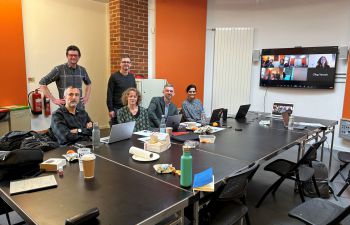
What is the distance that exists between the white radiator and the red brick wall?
1.58 meters

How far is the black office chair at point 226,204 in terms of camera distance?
1.62 m

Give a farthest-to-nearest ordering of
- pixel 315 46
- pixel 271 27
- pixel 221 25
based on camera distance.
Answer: pixel 221 25 → pixel 271 27 → pixel 315 46

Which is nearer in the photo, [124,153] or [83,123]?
[124,153]

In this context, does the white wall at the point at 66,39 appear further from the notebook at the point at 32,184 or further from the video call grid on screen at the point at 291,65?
the notebook at the point at 32,184

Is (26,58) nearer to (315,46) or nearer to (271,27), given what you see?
(271,27)

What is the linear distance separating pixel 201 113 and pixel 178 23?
2379 mm

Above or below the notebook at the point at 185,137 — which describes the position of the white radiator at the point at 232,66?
above

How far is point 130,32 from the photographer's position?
5.08 meters

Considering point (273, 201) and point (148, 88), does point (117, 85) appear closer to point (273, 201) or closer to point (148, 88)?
point (148, 88)

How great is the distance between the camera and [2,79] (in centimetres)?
418

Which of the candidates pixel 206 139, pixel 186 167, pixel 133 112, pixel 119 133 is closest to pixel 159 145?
pixel 119 133

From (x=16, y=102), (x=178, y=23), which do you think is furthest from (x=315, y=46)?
(x=16, y=102)

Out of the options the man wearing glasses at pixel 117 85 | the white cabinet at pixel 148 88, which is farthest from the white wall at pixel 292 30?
the man wearing glasses at pixel 117 85

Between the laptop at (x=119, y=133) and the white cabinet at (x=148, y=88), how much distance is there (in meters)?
2.41
